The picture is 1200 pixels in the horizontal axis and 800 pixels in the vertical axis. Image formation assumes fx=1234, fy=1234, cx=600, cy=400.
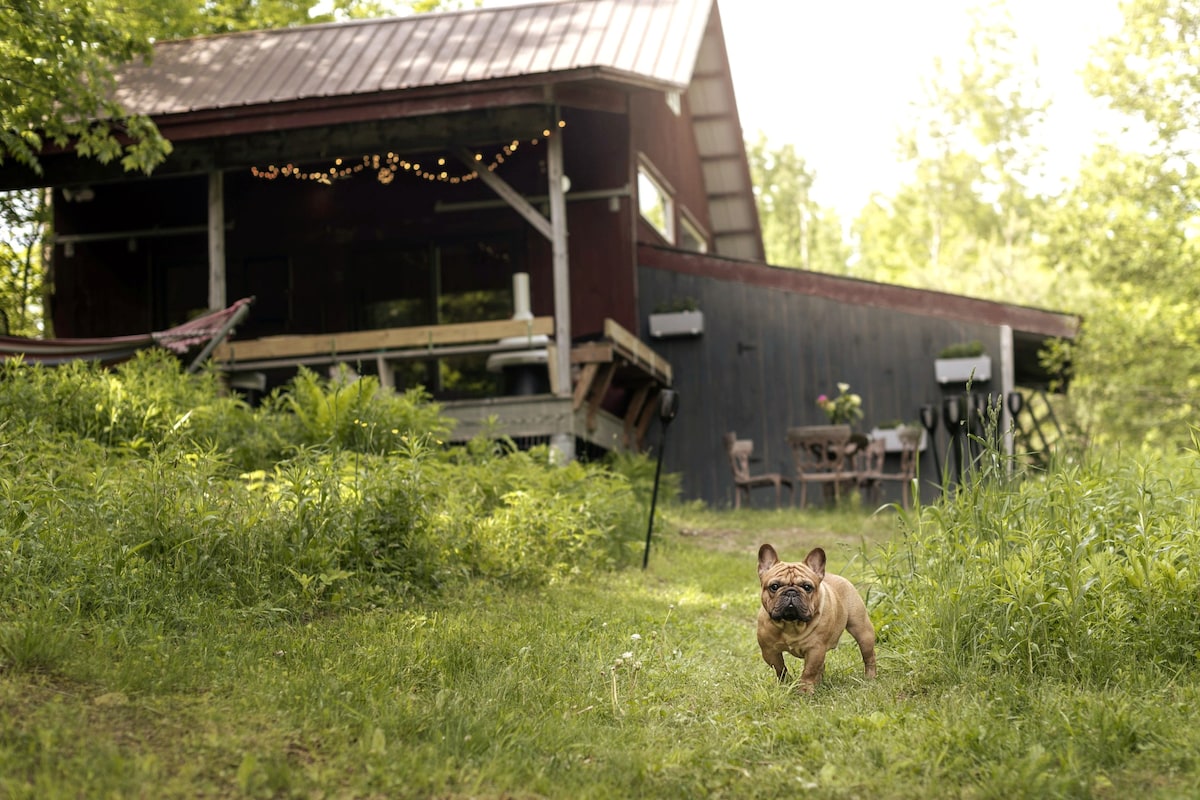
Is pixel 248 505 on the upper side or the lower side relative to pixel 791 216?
lower

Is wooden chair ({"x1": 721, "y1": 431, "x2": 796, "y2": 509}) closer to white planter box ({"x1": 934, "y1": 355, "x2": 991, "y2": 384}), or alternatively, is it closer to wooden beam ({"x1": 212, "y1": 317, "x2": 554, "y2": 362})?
white planter box ({"x1": 934, "y1": 355, "x2": 991, "y2": 384})

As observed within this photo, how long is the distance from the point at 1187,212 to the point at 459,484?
15185 mm

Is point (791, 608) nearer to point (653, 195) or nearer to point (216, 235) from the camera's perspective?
point (216, 235)

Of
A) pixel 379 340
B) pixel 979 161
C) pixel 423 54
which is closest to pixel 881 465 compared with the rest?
pixel 379 340

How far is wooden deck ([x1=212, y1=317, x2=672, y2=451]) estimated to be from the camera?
1240 centimetres

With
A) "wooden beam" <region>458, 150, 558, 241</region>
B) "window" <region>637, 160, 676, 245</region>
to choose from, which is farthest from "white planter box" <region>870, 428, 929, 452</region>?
"wooden beam" <region>458, 150, 558, 241</region>

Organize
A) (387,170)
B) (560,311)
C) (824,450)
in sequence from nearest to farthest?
(560,311) → (824,450) → (387,170)

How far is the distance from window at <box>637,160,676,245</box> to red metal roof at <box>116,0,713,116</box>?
2474 millimetres

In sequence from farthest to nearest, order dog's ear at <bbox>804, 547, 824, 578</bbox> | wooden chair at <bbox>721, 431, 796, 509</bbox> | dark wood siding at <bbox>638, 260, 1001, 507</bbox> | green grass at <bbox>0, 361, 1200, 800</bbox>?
dark wood siding at <bbox>638, 260, 1001, 507</bbox>, wooden chair at <bbox>721, 431, 796, 509</bbox>, dog's ear at <bbox>804, 547, 824, 578</bbox>, green grass at <bbox>0, 361, 1200, 800</bbox>

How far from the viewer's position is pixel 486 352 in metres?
12.5

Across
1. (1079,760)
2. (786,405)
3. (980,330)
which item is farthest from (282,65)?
(1079,760)

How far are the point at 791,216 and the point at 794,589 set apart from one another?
36653mm

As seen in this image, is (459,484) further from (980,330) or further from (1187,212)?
(1187,212)

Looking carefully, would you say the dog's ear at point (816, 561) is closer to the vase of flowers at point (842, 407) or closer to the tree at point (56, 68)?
the tree at point (56, 68)
